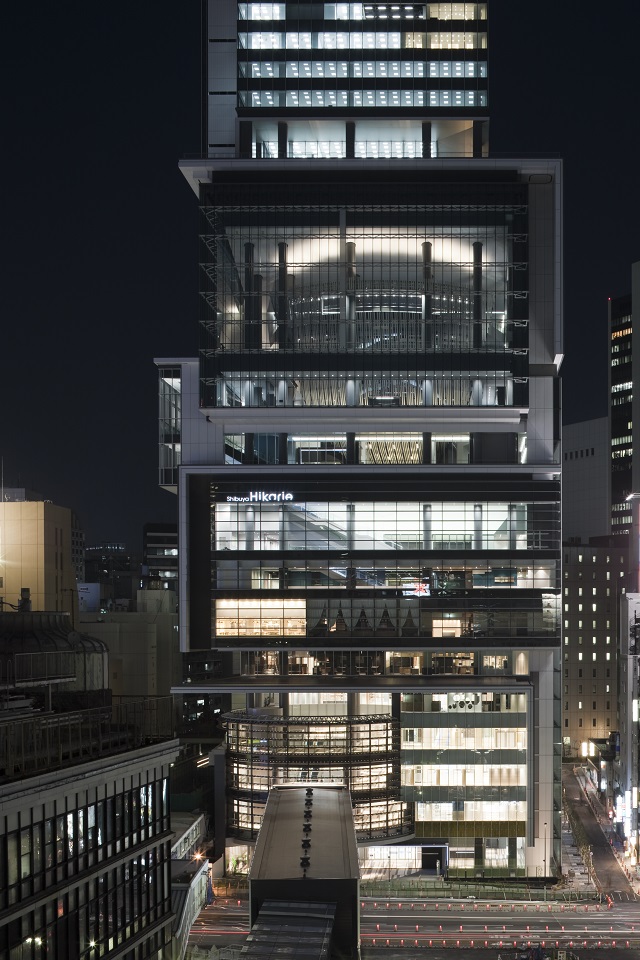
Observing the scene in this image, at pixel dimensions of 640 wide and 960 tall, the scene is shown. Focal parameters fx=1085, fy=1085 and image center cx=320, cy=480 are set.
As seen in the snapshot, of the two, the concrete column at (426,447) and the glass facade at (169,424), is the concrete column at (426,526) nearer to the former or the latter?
the concrete column at (426,447)

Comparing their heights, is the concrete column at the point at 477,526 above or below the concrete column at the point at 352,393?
below

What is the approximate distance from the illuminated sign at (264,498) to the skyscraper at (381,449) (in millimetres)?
237

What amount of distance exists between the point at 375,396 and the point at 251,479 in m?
15.7

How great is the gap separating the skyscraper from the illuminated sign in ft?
0.78

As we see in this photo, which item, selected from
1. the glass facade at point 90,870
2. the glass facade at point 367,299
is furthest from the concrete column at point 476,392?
the glass facade at point 90,870

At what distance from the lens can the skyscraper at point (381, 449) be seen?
109125 mm

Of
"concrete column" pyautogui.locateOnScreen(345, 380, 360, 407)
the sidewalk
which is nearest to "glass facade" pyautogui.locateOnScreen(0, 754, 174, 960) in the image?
"concrete column" pyautogui.locateOnScreen(345, 380, 360, 407)

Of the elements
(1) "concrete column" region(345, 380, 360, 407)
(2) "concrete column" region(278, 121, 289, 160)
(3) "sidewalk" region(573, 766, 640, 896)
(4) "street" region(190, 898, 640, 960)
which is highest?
(2) "concrete column" region(278, 121, 289, 160)

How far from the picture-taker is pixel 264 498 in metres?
111

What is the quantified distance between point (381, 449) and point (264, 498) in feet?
49.0

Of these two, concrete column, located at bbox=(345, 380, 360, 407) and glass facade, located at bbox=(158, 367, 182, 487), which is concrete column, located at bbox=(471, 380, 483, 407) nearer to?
concrete column, located at bbox=(345, 380, 360, 407)

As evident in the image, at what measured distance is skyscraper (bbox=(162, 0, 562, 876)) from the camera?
358 ft

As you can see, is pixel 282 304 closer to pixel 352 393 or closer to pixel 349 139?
pixel 352 393

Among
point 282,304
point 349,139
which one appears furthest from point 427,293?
point 349,139
